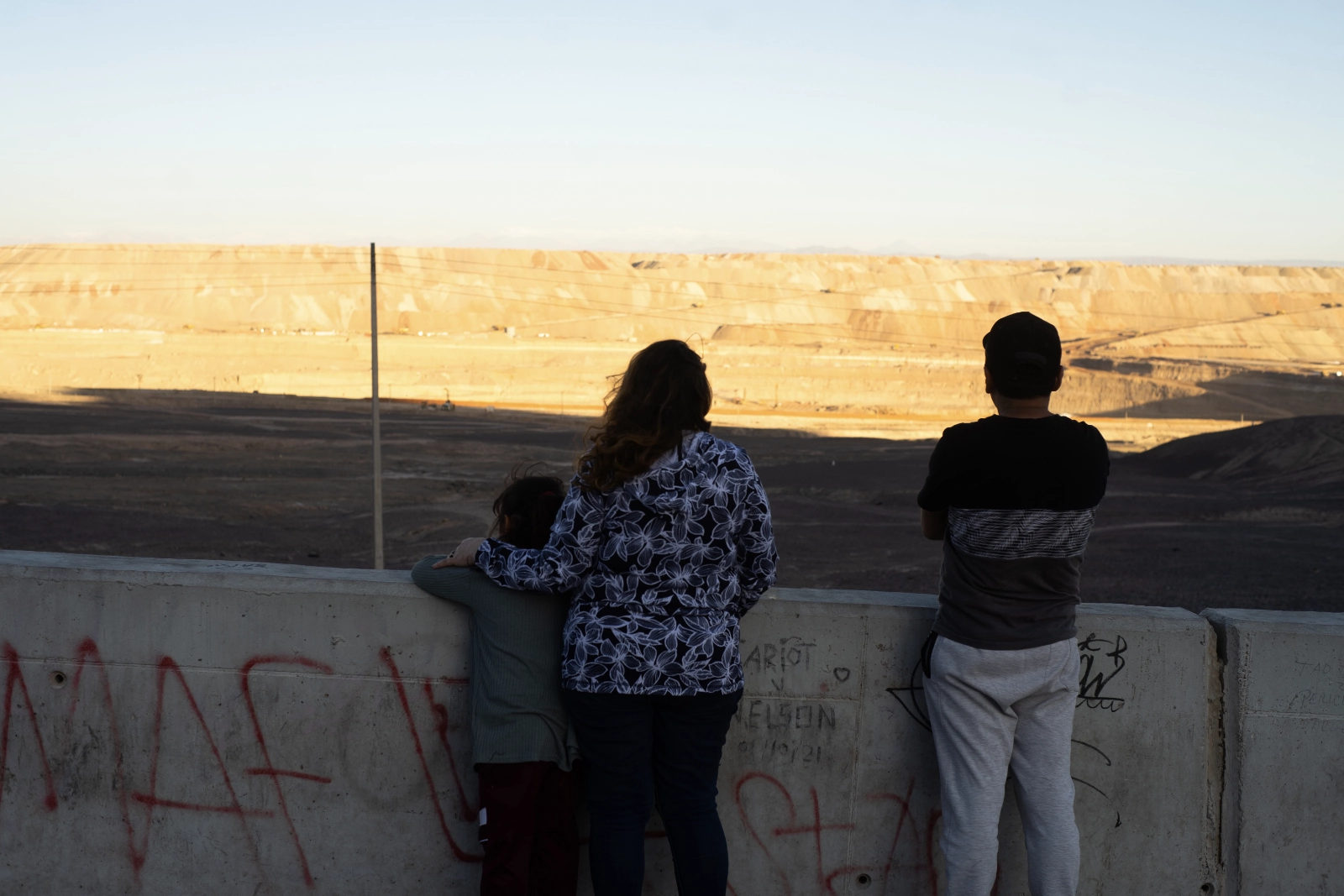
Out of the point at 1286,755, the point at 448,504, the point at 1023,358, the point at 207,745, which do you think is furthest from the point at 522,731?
the point at 448,504

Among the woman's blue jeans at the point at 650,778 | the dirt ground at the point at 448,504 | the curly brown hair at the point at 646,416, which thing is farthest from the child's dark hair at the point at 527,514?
the dirt ground at the point at 448,504

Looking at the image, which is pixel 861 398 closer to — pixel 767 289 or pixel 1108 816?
pixel 1108 816

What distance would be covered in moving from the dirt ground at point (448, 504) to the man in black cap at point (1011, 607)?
5966mm

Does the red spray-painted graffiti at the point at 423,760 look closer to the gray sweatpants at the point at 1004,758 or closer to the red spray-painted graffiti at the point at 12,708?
the red spray-painted graffiti at the point at 12,708

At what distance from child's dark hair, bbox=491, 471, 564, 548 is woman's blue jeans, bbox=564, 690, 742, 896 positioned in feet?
1.53

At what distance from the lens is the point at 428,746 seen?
3602 millimetres

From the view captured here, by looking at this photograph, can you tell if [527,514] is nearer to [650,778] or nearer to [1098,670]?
[650,778]

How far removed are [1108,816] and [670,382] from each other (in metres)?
1.86

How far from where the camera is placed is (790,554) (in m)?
19.0

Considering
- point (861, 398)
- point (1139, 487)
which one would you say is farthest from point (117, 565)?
point (861, 398)

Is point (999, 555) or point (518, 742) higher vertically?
point (999, 555)

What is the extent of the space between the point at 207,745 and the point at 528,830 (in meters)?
1.07

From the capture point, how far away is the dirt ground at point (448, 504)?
17250mm

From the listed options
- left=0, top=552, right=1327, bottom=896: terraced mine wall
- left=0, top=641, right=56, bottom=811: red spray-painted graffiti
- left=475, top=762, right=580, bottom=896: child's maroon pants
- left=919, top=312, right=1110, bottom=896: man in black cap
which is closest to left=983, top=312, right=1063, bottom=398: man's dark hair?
left=919, top=312, right=1110, bottom=896: man in black cap
